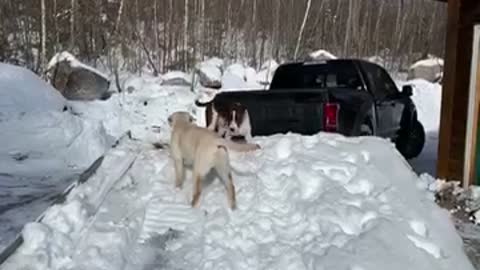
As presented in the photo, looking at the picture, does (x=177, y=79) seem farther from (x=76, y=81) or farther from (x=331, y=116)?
(x=331, y=116)

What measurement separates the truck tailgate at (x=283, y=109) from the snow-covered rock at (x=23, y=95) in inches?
299

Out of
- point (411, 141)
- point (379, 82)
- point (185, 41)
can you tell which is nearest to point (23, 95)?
point (379, 82)

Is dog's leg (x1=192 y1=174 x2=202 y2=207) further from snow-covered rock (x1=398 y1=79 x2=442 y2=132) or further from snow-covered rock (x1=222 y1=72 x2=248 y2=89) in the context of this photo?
snow-covered rock (x1=222 y1=72 x2=248 y2=89)

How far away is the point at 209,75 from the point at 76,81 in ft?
18.3

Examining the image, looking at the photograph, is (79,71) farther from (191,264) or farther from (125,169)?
(191,264)

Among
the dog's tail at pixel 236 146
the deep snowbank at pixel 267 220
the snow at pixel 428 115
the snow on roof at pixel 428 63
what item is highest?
the snow on roof at pixel 428 63

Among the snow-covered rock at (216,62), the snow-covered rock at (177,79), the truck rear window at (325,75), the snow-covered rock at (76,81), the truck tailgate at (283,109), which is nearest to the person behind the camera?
the truck tailgate at (283,109)

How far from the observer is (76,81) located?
61.5ft

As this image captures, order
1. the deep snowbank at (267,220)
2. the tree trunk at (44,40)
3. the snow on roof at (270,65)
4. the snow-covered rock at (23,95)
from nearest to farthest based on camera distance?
the deep snowbank at (267,220), the snow-covered rock at (23,95), the tree trunk at (44,40), the snow on roof at (270,65)

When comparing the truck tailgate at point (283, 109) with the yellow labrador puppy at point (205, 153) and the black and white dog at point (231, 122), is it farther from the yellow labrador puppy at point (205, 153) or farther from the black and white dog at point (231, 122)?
the yellow labrador puppy at point (205, 153)

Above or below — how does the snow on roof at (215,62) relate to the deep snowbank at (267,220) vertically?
above

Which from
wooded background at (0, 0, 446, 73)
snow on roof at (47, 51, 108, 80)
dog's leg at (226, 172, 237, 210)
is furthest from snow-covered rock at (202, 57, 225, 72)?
dog's leg at (226, 172, 237, 210)

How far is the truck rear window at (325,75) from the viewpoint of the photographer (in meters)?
10.3

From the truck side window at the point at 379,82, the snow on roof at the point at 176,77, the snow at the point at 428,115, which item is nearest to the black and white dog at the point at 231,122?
the truck side window at the point at 379,82
